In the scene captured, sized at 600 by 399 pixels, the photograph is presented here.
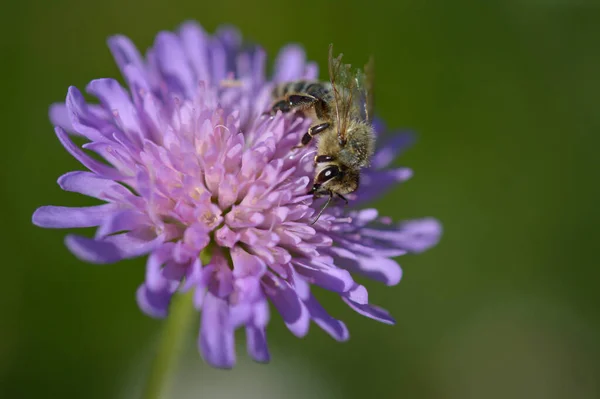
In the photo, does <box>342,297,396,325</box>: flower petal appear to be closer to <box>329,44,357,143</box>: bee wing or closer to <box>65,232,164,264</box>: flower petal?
<box>329,44,357,143</box>: bee wing

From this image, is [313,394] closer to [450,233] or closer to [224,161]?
[450,233]

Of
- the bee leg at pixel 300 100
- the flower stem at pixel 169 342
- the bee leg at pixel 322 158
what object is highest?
the bee leg at pixel 300 100

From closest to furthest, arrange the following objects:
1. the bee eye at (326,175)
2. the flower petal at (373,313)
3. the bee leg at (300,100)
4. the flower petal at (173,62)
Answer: the flower petal at (373,313)
the bee eye at (326,175)
the bee leg at (300,100)
the flower petal at (173,62)

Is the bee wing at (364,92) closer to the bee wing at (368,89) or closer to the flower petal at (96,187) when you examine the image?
the bee wing at (368,89)

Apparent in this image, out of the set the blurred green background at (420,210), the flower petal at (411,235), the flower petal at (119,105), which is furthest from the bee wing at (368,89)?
the blurred green background at (420,210)

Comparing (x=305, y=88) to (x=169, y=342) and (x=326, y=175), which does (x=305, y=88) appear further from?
(x=169, y=342)
